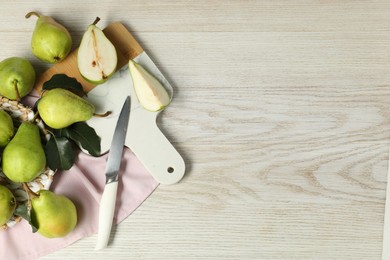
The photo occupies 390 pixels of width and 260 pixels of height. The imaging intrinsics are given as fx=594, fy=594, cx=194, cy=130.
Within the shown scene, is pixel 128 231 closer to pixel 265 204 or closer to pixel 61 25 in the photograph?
pixel 265 204

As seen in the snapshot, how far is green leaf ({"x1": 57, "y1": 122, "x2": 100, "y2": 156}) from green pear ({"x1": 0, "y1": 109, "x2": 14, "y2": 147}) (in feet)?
0.22

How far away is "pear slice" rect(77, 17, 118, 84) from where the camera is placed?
2.82 feet

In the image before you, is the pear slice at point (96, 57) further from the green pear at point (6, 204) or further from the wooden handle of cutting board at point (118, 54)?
the green pear at point (6, 204)

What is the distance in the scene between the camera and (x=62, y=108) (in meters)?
0.82

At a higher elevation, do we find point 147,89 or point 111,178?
point 147,89

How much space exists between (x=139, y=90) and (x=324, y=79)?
0.28 metres

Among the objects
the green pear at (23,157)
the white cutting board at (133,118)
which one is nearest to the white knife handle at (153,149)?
the white cutting board at (133,118)

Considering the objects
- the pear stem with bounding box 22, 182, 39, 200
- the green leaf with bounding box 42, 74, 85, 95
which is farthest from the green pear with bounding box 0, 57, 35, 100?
the pear stem with bounding box 22, 182, 39, 200

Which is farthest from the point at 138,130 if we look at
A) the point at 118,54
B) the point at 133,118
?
the point at 118,54

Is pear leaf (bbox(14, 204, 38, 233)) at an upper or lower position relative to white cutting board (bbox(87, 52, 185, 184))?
lower

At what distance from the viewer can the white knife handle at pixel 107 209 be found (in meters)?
0.85

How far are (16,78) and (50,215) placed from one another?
20 centimetres

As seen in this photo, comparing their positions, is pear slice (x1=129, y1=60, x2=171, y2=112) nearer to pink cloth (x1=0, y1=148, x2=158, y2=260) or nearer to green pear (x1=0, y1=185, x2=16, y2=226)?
pink cloth (x1=0, y1=148, x2=158, y2=260)

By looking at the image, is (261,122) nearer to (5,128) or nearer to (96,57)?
(96,57)
